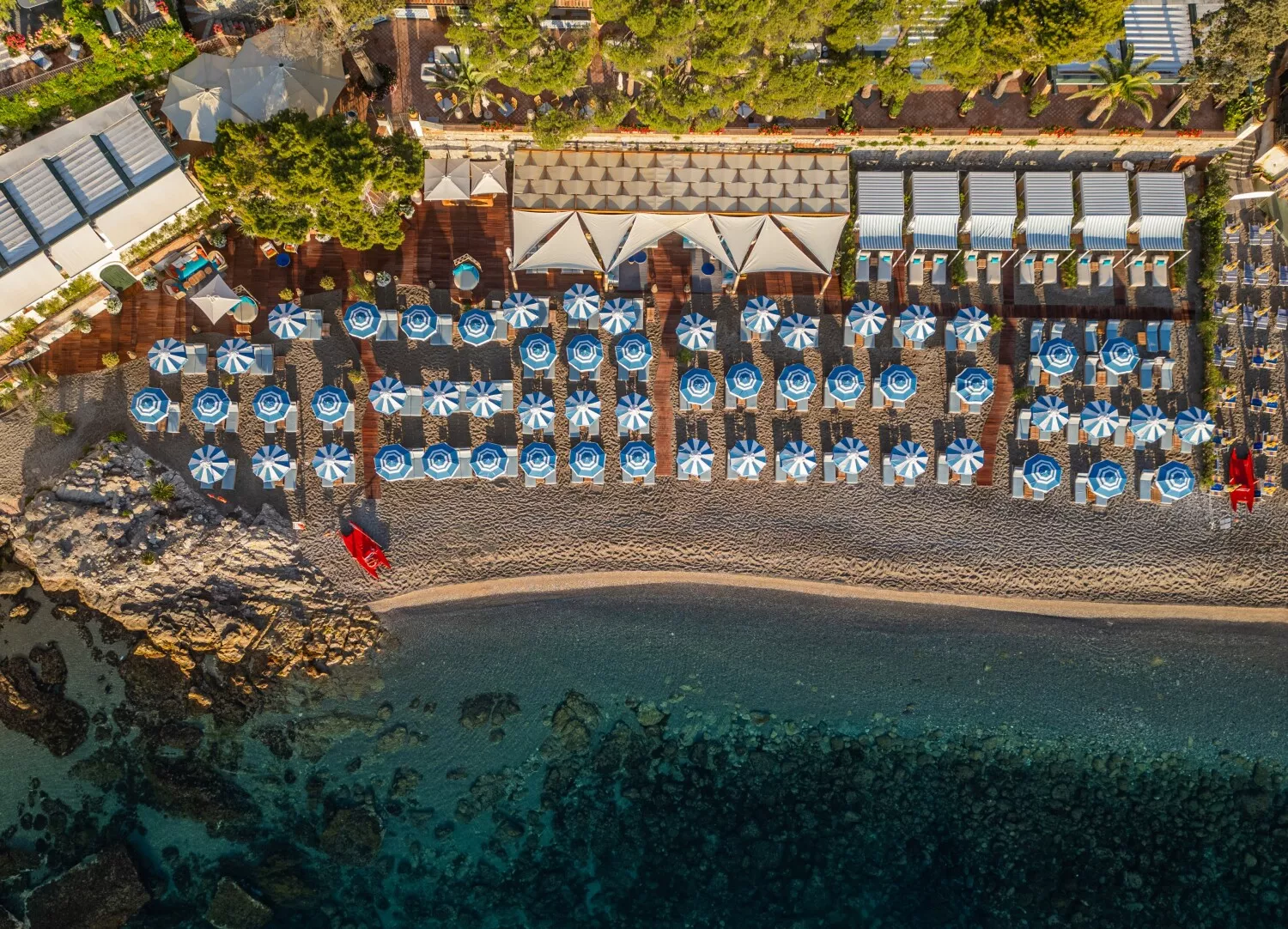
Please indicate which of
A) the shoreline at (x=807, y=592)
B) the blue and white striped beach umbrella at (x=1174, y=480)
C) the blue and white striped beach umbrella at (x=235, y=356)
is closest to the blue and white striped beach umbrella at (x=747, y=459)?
the shoreline at (x=807, y=592)

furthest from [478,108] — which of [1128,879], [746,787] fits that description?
[1128,879]

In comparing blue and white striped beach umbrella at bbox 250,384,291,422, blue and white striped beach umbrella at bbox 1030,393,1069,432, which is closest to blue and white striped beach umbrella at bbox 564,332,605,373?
blue and white striped beach umbrella at bbox 250,384,291,422

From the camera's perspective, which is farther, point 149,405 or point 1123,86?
point 149,405

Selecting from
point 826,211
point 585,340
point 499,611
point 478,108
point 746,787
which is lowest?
point 746,787

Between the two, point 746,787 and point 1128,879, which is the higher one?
point 746,787

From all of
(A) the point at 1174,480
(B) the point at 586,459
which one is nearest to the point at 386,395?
(B) the point at 586,459

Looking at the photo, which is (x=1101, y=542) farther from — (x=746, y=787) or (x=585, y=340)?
(x=585, y=340)

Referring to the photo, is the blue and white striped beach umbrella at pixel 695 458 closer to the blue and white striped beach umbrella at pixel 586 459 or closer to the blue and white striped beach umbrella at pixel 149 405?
the blue and white striped beach umbrella at pixel 586 459

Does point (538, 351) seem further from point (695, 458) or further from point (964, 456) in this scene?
point (964, 456)
